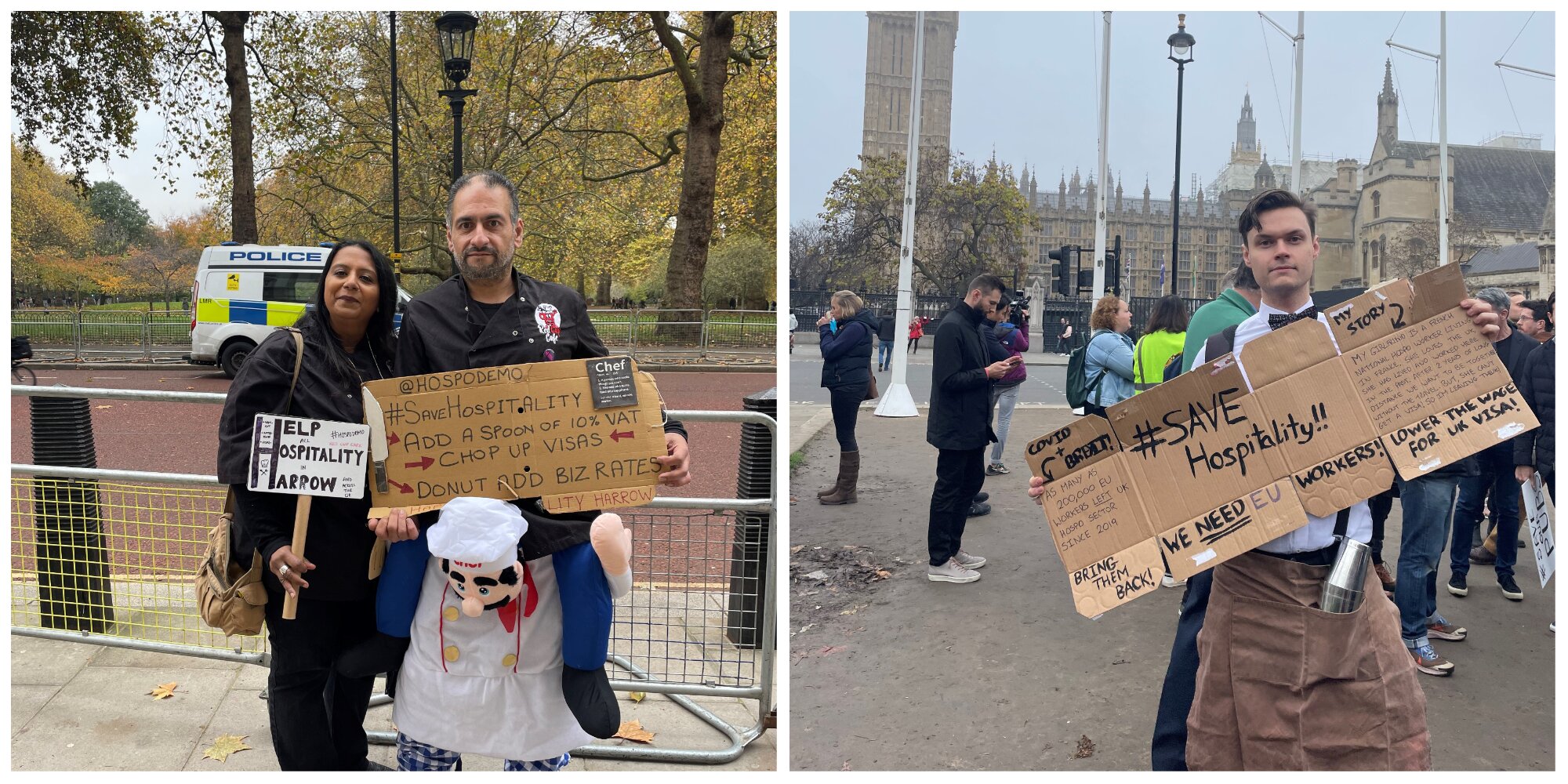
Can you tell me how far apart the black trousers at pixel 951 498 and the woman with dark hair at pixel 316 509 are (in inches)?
142

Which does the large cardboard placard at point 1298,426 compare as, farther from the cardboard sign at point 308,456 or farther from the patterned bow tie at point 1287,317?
the cardboard sign at point 308,456

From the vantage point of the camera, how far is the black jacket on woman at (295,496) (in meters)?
2.55

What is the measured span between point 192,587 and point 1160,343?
5.19 meters

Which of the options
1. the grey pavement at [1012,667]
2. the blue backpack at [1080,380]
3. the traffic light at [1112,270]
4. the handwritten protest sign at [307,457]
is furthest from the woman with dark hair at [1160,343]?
the traffic light at [1112,270]

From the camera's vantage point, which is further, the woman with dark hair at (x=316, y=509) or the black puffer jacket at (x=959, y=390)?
the black puffer jacket at (x=959, y=390)

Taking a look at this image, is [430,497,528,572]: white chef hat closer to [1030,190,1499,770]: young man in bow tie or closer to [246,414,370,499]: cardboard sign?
[246,414,370,499]: cardboard sign

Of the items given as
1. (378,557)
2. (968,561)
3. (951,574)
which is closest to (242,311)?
(968,561)

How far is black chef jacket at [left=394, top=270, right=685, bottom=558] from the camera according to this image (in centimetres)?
259

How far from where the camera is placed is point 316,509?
8.55 feet

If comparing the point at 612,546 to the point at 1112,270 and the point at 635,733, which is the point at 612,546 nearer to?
the point at 635,733

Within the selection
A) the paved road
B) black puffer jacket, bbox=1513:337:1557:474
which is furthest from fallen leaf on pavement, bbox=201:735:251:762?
the paved road

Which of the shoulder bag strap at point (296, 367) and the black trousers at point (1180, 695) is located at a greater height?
the shoulder bag strap at point (296, 367)

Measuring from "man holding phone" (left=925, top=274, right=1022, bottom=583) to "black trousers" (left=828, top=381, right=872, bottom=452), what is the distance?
206 centimetres
